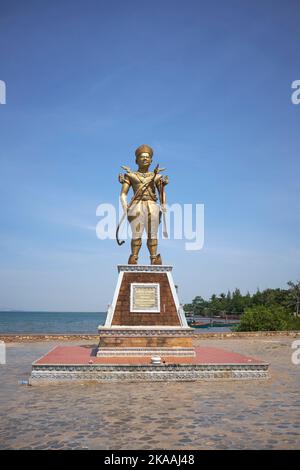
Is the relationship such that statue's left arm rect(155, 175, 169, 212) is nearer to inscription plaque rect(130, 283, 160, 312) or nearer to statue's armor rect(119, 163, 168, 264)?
statue's armor rect(119, 163, 168, 264)

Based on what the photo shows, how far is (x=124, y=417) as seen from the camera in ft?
21.4

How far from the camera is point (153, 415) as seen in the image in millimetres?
6641

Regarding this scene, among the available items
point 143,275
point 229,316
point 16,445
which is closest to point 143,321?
point 143,275

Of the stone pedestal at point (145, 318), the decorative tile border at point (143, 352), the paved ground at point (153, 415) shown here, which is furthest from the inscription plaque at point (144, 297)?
the paved ground at point (153, 415)

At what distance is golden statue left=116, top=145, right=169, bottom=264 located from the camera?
14.1 meters

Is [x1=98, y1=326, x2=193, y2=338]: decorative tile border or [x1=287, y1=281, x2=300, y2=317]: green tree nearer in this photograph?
[x1=98, y1=326, x2=193, y2=338]: decorative tile border

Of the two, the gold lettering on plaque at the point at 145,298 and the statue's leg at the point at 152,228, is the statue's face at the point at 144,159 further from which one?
the gold lettering on plaque at the point at 145,298

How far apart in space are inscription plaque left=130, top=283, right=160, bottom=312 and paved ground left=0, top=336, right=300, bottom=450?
321 centimetres

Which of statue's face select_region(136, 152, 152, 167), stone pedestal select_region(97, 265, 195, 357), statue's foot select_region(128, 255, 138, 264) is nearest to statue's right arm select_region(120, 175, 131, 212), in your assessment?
statue's face select_region(136, 152, 152, 167)

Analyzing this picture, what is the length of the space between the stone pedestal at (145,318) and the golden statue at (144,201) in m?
1.00

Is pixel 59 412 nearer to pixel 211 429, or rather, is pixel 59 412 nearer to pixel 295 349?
pixel 211 429

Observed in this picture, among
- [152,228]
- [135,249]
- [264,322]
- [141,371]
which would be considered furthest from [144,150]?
[264,322]

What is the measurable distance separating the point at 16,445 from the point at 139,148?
10950mm

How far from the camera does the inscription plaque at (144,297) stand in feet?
40.9
